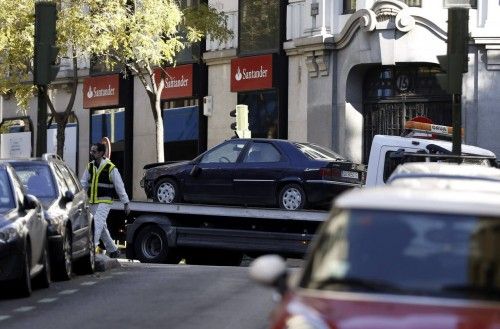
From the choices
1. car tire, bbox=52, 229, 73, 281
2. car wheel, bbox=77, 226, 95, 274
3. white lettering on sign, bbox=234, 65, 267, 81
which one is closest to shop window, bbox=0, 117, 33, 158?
white lettering on sign, bbox=234, 65, 267, 81

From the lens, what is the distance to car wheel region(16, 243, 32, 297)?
16.1 metres

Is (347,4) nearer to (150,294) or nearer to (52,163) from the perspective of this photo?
(52,163)

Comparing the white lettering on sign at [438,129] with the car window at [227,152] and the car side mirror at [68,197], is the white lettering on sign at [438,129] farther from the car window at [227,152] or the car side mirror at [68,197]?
the car side mirror at [68,197]

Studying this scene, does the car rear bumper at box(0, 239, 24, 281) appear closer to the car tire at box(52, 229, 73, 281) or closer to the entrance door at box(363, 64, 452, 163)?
the car tire at box(52, 229, 73, 281)

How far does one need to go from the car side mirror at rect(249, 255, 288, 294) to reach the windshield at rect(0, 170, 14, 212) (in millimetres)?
9215

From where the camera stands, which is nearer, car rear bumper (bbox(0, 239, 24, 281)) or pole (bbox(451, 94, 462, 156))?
car rear bumper (bbox(0, 239, 24, 281))

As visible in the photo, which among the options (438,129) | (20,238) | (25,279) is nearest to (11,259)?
(20,238)

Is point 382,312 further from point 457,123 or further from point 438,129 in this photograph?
point 438,129

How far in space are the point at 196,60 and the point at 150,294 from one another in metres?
24.9

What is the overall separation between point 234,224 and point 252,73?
14.3 m

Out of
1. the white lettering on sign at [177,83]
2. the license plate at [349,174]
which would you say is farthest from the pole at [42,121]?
the white lettering on sign at [177,83]

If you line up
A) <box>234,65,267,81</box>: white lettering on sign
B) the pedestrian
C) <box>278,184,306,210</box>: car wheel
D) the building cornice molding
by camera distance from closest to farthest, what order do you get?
the pedestrian → <box>278,184,306,210</box>: car wheel → <box>234,65,267,81</box>: white lettering on sign → the building cornice molding

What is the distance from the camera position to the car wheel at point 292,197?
2512 cm

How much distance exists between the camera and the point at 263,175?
25578 mm
